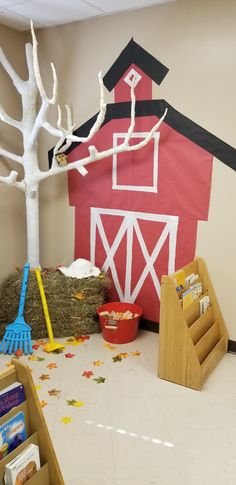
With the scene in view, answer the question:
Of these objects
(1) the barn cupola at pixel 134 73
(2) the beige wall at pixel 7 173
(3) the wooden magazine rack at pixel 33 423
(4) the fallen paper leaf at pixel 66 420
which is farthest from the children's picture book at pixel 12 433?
(1) the barn cupola at pixel 134 73

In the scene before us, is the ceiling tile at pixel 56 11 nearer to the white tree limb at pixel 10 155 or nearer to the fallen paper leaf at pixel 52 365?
the white tree limb at pixel 10 155

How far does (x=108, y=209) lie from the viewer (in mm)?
3238

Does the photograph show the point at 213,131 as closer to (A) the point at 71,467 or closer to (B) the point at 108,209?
(B) the point at 108,209

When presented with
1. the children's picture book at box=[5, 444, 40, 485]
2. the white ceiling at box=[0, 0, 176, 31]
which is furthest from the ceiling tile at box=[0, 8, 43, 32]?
the children's picture book at box=[5, 444, 40, 485]

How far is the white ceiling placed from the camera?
262cm

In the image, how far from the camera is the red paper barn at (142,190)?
110 inches

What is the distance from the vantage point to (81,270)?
315cm

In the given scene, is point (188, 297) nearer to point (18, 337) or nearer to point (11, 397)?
point (18, 337)

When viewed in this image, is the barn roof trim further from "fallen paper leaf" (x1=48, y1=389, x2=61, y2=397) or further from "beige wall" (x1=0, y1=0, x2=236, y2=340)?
"fallen paper leaf" (x1=48, y1=389, x2=61, y2=397)

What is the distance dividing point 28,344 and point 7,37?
2.46 meters

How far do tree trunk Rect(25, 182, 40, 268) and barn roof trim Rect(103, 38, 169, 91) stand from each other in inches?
40.8

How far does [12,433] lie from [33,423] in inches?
3.4

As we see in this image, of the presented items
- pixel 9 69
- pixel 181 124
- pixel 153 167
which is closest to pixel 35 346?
pixel 153 167

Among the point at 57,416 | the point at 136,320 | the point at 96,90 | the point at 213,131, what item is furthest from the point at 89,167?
the point at 57,416
